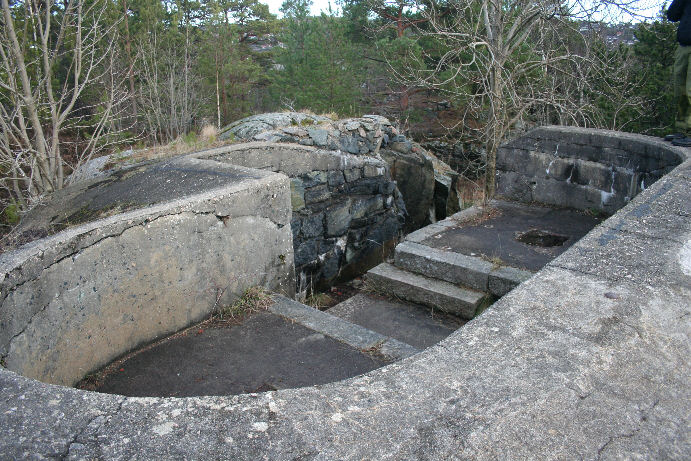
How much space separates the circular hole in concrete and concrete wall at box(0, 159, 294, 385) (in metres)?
2.57

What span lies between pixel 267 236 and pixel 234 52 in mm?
13163

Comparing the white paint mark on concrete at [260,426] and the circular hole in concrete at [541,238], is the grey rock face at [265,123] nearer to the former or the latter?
the circular hole in concrete at [541,238]

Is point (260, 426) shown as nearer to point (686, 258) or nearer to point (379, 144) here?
point (686, 258)

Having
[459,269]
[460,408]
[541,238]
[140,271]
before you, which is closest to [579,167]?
[541,238]

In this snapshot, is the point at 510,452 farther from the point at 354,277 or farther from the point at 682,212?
the point at 354,277

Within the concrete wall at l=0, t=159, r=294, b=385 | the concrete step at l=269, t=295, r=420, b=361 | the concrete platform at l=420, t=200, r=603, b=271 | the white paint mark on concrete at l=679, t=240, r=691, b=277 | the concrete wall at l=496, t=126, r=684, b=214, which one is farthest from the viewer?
the concrete wall at l=496, t=126, r=684, b=214

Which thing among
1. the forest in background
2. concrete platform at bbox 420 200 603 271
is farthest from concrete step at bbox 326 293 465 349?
the forest in background

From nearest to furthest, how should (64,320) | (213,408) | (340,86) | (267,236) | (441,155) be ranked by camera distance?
(213,408) < (64,320) < (267,236) < (340,86) < (441,155)

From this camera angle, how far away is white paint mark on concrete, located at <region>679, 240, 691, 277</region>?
213 centimetres

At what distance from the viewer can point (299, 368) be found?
2947mm

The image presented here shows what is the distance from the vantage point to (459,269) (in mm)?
4559

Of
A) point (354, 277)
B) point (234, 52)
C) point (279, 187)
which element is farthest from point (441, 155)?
point (279, 187)

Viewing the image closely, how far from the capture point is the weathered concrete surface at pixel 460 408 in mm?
1219

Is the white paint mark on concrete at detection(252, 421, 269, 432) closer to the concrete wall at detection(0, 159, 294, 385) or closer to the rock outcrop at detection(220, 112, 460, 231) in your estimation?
the concrete wall at detection(0, 159, 294, 385)
